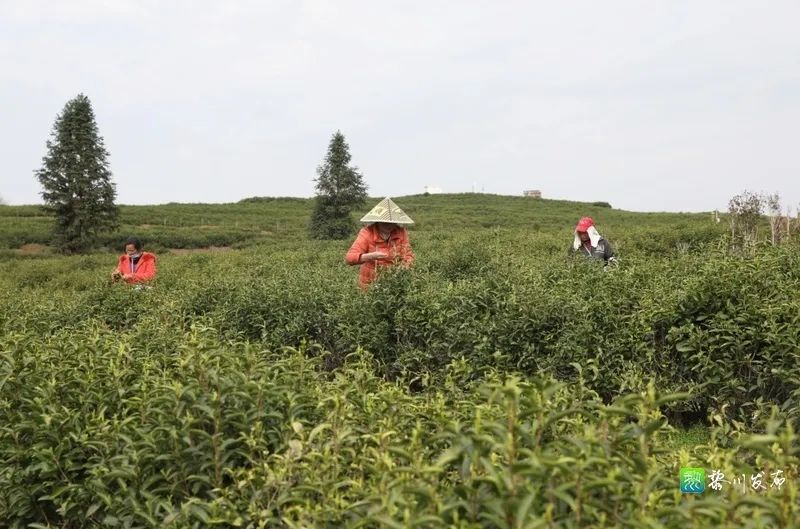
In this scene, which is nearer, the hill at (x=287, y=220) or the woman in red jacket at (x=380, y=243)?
the woman in red jacket at (x=380, y=243)

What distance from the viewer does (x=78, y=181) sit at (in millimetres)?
44375

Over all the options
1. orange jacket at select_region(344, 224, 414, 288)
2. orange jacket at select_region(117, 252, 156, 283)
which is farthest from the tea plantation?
orange jacket at select_region(117, 252, 156, 283)

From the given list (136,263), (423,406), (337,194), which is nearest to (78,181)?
(337,194)

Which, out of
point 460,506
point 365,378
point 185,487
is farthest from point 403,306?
point 460,506

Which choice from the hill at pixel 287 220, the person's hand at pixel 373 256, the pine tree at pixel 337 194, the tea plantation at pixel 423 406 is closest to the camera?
the tea plantation at pixel 423 406

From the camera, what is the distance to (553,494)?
6.07 ft

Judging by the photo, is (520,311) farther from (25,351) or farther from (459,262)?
(459,262)

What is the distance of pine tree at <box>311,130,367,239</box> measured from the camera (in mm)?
48000

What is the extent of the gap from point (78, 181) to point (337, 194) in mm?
17583

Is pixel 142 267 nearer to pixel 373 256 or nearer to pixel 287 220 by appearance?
pixel 373 256

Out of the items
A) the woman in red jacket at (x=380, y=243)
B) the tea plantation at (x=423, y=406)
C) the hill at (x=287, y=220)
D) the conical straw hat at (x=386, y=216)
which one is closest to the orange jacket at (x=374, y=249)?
the woman in red jacket at (x=380, y=243)

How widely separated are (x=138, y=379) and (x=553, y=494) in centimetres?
285

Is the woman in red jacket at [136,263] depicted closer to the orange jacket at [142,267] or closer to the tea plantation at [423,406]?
the orange jacket at [142,267]

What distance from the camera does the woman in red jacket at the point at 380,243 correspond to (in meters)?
7.80
